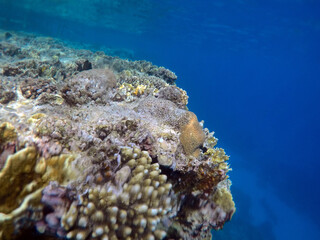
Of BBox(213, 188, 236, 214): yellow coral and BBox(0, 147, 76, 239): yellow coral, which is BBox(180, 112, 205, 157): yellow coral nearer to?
BBox(213, 188, 236, 214): yellow coral

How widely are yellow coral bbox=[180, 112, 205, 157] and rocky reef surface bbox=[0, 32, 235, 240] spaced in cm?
2

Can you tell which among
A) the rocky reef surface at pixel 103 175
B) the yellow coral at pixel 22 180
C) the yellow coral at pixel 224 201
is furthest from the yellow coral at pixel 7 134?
the yellow coral at pixel 224 201

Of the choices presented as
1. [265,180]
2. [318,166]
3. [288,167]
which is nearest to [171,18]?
[265,180]

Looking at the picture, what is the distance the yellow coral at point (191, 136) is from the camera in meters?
4.14

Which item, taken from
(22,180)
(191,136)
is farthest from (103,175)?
(191,136)

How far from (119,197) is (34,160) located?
3.45 feet

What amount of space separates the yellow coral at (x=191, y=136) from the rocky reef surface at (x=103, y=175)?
0.08 ft

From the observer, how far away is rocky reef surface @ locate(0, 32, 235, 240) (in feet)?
6.26

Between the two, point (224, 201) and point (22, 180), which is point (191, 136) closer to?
point (224, 201)

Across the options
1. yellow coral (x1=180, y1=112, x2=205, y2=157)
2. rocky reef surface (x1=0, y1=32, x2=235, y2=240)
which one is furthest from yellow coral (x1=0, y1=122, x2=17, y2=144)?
yellow coral (x1=180, y1=112, x2=205, y2=157)

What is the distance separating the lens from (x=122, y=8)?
38281 millimetres

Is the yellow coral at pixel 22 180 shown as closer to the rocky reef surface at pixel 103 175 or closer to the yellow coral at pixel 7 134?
the rocky reef surface at pixel 103 175

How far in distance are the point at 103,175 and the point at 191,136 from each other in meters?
2.41

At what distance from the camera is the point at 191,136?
428cm
